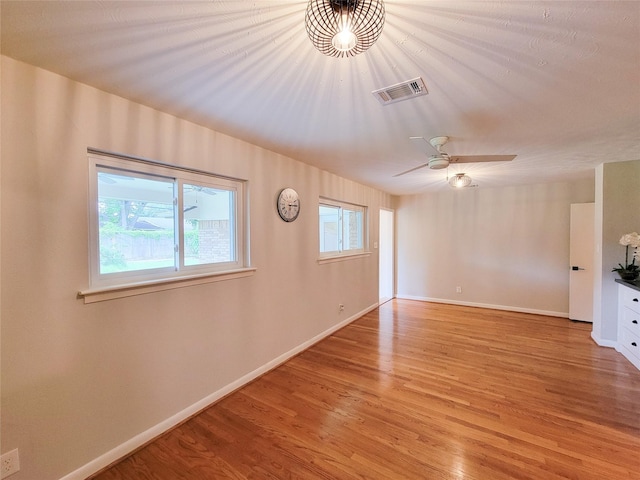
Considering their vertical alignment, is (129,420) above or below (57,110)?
below

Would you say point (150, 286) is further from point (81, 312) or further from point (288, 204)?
point (288, 204)

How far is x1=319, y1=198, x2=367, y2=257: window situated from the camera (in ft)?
13.4

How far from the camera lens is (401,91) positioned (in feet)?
5.57

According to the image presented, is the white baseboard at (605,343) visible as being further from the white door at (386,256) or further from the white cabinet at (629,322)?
the white door at (386,256)

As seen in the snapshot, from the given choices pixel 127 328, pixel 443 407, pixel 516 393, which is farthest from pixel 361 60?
pixel 516 393

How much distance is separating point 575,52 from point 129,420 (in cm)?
326

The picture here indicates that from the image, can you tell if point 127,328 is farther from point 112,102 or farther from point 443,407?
point 443,407

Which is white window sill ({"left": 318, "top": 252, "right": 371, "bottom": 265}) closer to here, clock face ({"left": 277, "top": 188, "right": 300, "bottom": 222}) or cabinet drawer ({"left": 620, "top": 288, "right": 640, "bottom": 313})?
clock face ({"left": 277, "top": 188, "right": 300, "bottom": 222})

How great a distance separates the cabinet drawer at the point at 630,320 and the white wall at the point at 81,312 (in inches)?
156

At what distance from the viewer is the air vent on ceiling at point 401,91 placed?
5.31ft

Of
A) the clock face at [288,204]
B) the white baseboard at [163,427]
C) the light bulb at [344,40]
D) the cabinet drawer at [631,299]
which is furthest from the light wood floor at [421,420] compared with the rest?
the light bulb at [344,40]

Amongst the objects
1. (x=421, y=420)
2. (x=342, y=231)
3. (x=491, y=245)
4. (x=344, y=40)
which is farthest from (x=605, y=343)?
(x=344, y=40)

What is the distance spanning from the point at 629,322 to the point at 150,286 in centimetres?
474

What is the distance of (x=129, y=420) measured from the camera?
73.3 inches
